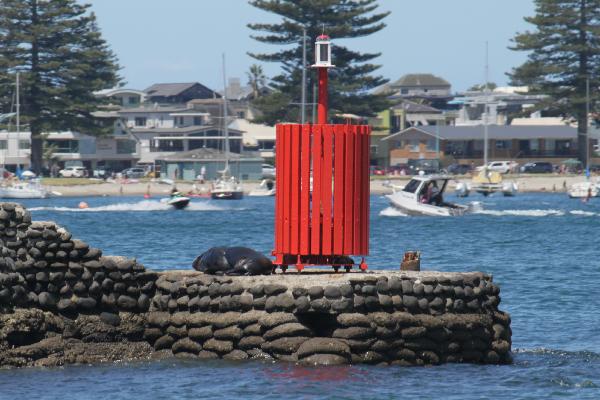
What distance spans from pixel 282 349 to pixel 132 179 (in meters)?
101

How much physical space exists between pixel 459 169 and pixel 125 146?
1183 inches

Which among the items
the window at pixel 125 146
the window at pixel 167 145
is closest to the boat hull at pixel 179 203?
the window at pixel 125 146

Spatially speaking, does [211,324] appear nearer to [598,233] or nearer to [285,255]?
[285,255]

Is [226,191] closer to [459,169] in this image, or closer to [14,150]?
[14,150]

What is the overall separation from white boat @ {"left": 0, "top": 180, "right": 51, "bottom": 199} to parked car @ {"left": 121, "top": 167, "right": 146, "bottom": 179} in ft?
60.6

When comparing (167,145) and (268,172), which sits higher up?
(167,145)

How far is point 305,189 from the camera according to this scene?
19.5 metres

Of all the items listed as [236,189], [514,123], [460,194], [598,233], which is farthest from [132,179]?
[598,233]

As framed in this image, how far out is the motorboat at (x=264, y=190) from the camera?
11131 cm

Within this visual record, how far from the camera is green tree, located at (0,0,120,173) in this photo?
110 m

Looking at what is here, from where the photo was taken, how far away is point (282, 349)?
59.6ft

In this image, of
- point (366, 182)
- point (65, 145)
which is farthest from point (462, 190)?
point (366, 182)

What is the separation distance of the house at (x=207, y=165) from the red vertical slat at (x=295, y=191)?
9892 centimetres

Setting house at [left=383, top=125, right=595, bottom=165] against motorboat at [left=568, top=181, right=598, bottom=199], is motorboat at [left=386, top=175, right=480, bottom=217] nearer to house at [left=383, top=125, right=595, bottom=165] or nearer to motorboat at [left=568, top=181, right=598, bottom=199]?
motorboat at [left=568, top=181, right=598, bottom=199]
